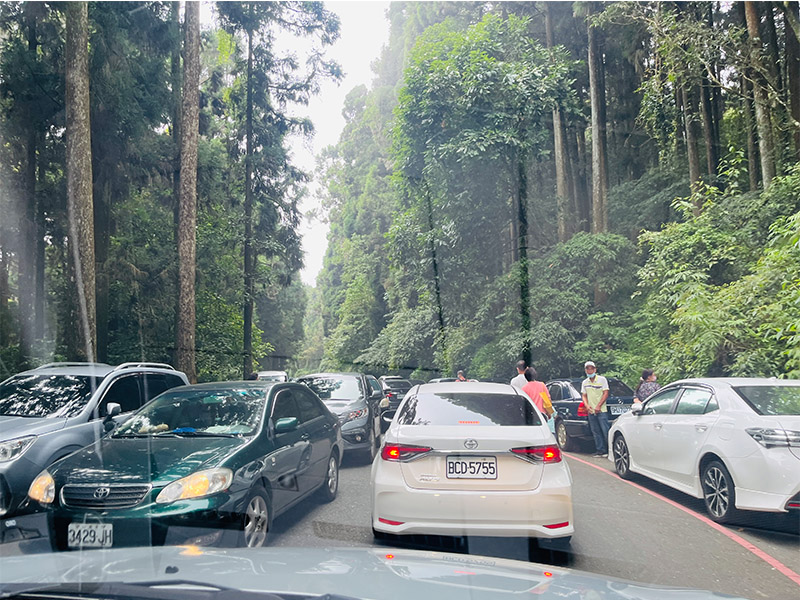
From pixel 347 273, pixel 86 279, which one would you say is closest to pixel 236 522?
pixel 86 279

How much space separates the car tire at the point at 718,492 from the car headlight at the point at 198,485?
16.3 feet

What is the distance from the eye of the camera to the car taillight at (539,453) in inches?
197

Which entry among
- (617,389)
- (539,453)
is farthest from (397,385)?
(539,453)

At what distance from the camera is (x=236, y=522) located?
5.10m

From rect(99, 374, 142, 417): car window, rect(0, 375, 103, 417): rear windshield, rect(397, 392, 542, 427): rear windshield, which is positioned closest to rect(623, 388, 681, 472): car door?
rect(397, 392, 542, 427): rear windshield

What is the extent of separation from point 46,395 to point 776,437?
8.20 m

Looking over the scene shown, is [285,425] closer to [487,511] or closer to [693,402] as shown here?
[487,511]

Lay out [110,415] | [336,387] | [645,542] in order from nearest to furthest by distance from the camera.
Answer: [645,542], [110,415], [336,387]

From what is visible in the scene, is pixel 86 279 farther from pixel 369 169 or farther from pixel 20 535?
pixel 369 169

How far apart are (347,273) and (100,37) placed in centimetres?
4533

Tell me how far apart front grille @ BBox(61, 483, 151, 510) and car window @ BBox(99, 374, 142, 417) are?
118 inches

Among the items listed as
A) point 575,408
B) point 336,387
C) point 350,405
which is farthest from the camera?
point 575,408

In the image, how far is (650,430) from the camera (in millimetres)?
8375

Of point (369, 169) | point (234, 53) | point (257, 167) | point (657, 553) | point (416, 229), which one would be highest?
point (369, 169)
